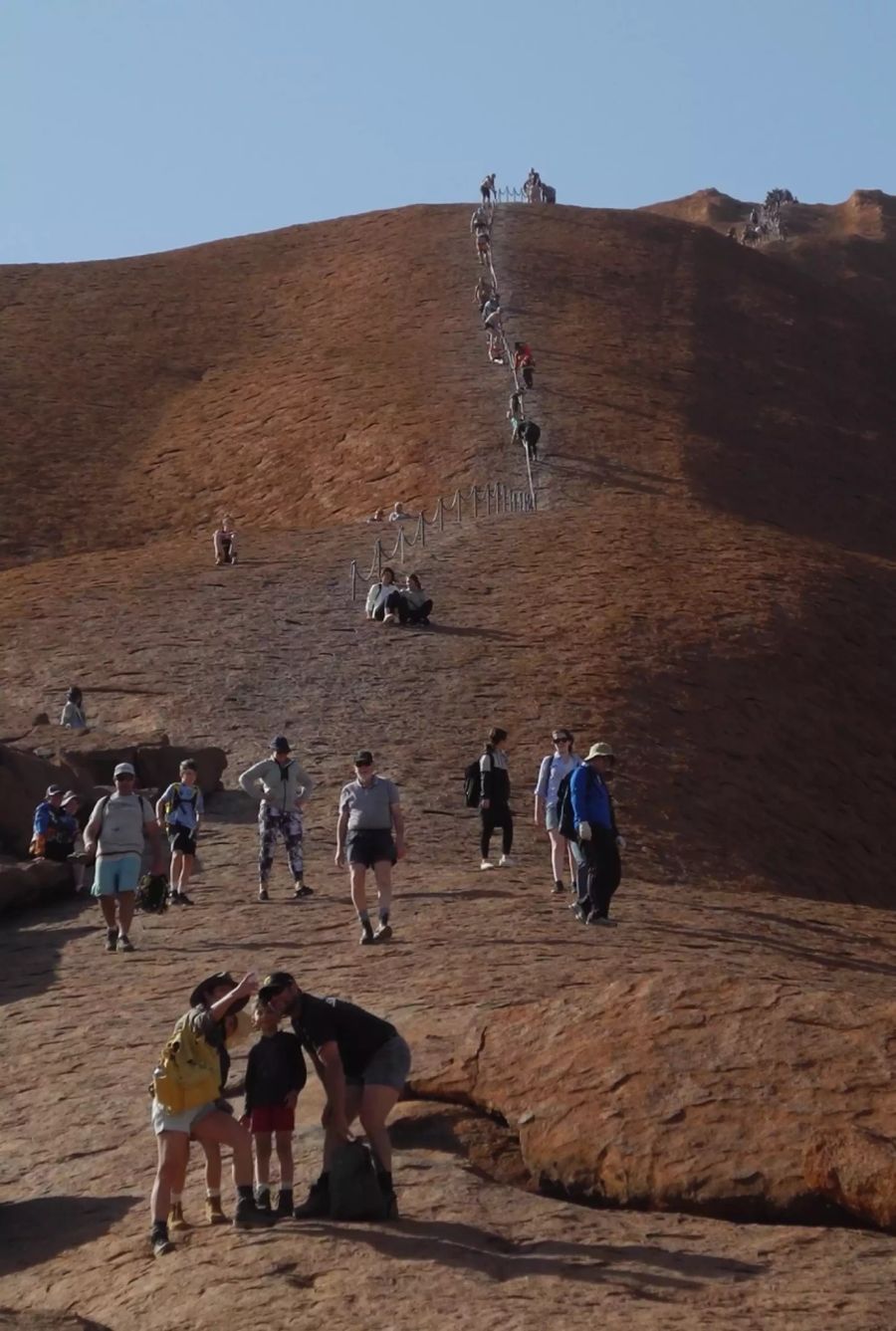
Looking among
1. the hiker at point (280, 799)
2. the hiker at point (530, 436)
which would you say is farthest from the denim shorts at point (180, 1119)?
the hiker at point (530, 436)

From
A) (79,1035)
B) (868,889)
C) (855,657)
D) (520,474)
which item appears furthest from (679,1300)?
(520,474)

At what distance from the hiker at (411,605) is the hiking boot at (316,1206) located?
2158 centimetres

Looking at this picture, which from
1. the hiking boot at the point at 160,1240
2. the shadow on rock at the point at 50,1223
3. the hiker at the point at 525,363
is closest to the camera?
the hiking boot at the point at 160,1240

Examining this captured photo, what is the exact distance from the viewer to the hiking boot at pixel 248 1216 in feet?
25.6

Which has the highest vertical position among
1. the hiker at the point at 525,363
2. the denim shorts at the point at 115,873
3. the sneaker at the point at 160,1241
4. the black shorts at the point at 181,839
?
the hiker at the point at 525,363

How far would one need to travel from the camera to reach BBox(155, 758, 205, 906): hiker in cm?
1641

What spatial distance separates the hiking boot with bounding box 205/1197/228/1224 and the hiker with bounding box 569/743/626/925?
20.0 ft

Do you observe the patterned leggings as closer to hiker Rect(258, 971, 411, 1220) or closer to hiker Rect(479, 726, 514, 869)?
hiker Rect(479, 726, 514, 869)

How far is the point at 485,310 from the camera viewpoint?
181ft

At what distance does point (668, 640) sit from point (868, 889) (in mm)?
6746

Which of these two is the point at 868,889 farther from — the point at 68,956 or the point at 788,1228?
the point at 788,1228

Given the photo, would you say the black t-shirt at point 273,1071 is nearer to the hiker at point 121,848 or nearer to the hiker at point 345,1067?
the hiker at point 345,1067

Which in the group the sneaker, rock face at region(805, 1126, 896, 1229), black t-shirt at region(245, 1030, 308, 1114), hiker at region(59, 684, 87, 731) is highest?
hiker at region(59, 684, 87, 731)

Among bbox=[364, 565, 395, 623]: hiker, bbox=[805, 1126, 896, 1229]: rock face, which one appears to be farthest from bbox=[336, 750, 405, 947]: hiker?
bbox=[364, 565, 395, 623]: hiker
